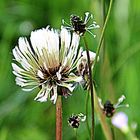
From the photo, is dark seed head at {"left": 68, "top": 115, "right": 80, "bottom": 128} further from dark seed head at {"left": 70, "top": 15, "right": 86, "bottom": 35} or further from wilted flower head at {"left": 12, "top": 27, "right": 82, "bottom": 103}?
dark seed head at {"left": 70, "top": 15, "right": 86, "bottom": 35}

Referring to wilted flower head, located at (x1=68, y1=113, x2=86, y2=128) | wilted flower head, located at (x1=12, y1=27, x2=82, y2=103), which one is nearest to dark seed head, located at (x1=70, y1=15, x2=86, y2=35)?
wilted flower head, located at (x1=12, y1=27, x2=82, y2=103)

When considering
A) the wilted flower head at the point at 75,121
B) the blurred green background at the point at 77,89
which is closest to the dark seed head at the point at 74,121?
the wilted flower head at the point at 75,121

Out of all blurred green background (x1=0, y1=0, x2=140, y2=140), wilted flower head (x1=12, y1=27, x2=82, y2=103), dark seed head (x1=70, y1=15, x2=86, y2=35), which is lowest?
wilted flower head (x1=12, y1=27, x2=82, y2=103)

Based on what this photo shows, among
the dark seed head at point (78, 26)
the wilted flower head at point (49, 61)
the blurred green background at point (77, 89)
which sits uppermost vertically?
the blurred green background at point (77, 89)

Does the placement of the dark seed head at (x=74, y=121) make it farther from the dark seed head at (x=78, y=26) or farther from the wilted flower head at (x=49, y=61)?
the dark seed head at (x=78, y=26)

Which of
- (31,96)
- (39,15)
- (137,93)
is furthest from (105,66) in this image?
(39,15)

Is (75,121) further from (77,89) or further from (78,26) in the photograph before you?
(77,89)
